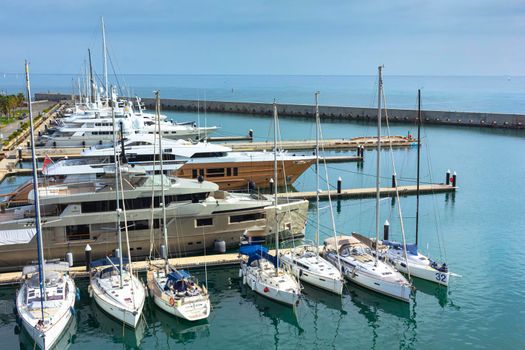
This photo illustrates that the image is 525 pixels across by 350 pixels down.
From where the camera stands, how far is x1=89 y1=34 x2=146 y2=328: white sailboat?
21219 mm

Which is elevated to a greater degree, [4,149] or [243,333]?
[4,149]

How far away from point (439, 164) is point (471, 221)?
2307cm

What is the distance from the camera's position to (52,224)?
26453 millimetres

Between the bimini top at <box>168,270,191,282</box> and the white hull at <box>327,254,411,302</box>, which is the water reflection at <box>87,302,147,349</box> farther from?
the white hull at <box>327,254,411,302</box>

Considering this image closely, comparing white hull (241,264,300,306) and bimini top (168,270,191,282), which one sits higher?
bimini top (168,270,191,282)

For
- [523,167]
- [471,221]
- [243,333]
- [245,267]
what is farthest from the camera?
[523,167]

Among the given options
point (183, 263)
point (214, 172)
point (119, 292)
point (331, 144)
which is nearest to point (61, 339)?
point (119, 292)

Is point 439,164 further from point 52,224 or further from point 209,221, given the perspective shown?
point 52,224

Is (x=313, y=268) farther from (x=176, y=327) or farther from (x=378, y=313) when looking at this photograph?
(x=176, y=327)

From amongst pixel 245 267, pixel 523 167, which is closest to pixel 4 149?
pixel 245 267

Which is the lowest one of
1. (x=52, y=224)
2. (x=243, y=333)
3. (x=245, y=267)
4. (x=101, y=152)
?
(x=243, y=333)

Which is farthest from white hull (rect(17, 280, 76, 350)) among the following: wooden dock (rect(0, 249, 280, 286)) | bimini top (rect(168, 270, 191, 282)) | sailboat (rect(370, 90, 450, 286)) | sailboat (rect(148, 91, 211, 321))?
sailboat (rect(370, 90, 450, 286))

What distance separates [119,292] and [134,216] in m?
6.16

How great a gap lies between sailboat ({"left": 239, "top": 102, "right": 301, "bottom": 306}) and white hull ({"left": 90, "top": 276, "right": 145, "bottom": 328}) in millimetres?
5044
